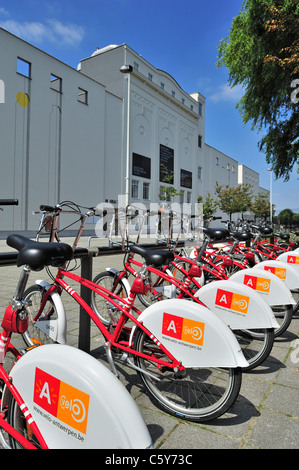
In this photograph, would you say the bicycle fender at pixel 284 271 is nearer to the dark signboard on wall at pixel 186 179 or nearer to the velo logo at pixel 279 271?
the velo logo at pixel 279 271

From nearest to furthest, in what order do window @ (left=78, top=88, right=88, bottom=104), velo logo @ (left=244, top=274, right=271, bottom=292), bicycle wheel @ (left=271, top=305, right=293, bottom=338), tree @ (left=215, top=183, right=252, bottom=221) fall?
bicycle wheel @ (left=271, top=305, right=293, bottom=338) → velo logo @ (left=244, top=274, right=271, bottom=292) → window @ (left=78, top=88, right=88, bottom=104) → tree @ (left=215, top=183, right=252, bottom=221)

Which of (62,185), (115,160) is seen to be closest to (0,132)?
(62,185)

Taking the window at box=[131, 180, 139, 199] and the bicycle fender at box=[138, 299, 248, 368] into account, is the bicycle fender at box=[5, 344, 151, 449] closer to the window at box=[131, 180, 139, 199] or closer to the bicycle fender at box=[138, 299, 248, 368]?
the bicycle fender at box=[138, 299, 248, 368]

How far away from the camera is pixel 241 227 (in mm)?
7805

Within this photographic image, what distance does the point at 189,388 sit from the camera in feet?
8.26

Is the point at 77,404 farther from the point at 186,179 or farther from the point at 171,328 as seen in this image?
the point at 186,179

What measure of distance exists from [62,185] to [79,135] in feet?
12.9

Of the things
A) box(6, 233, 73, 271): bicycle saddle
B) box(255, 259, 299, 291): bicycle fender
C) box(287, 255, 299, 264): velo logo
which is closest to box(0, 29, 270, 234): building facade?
box(287, 255, 299, 264): velo logo

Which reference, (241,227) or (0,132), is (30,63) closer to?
(0,132)

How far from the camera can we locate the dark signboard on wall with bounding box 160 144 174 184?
1282 inches

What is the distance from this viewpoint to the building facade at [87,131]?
19.0 metres

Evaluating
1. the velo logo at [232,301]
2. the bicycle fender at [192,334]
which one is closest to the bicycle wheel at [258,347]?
the velo logo at [232,301]

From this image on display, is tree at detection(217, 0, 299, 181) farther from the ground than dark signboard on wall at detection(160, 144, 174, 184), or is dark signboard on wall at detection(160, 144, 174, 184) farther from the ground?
dark signboard on wall at detection(160, 144, 174, 184)

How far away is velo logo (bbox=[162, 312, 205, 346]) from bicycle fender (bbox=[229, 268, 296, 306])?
1.70 meters
